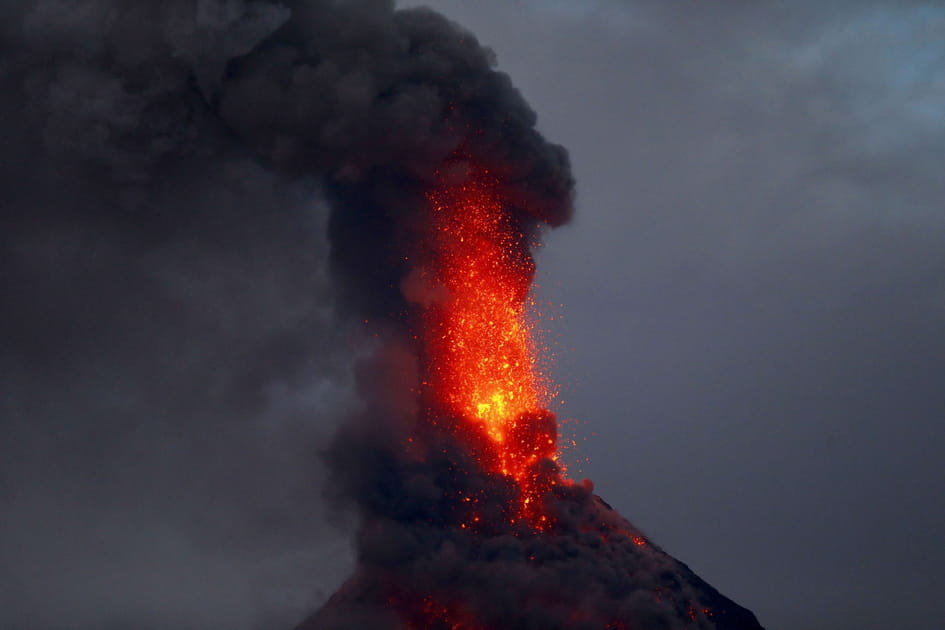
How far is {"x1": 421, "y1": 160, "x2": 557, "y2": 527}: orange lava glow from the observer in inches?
1642

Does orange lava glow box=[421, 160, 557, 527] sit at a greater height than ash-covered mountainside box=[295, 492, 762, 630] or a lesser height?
greater

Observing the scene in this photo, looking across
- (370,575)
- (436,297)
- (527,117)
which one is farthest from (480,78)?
(370,575)

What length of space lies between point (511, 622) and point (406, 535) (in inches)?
214

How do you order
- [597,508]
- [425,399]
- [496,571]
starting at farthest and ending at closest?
[597,508]
[425,399]
[496,571]

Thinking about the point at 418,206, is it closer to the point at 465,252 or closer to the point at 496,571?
the point at 465,252

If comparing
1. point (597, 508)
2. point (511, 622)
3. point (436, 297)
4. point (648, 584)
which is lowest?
point (511, 622)

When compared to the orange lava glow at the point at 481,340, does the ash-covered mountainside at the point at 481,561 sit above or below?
below

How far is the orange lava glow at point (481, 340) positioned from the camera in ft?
137

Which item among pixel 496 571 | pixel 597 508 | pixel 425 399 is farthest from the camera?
pixel 597 508

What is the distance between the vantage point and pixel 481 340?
140 feet

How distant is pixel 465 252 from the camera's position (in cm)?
4291

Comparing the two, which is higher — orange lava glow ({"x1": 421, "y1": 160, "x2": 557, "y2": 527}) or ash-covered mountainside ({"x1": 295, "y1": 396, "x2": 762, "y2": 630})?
orange lava glow ({"x1": 421, "y1": 160, "x2": 557, "y2": 527})

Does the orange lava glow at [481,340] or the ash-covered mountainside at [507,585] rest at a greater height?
the orange lava glow at [481,340]

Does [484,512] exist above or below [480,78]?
below
